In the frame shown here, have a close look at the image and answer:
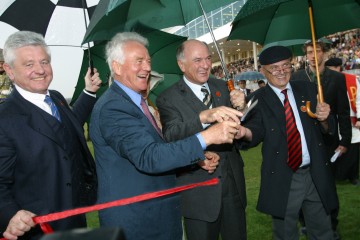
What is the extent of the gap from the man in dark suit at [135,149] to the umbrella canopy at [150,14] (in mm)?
879

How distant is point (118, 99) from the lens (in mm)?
1912

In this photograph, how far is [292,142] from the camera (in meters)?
2.85

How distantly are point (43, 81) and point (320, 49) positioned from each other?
2872mm

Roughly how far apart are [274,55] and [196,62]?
65cm

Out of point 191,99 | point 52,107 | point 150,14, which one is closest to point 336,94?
point 191,99

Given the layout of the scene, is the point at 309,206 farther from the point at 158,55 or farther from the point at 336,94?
the point at 158,55

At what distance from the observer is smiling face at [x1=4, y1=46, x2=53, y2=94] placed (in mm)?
2133

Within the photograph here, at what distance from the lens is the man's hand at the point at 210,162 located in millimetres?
2516

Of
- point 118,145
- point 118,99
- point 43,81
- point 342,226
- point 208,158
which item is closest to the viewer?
point 118,145

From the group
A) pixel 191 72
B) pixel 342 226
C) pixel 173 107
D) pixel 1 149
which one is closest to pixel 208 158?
pixel 173 107

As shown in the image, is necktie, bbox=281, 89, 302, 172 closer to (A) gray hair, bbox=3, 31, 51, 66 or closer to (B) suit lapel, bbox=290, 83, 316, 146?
(B) suit lapel, bbox=290, 83, 316, 146

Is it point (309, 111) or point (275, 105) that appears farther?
point (275, 105)

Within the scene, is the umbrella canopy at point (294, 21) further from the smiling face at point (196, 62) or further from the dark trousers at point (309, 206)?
the dark trousers at point (309, 206)

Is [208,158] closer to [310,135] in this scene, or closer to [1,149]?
[310,135]
